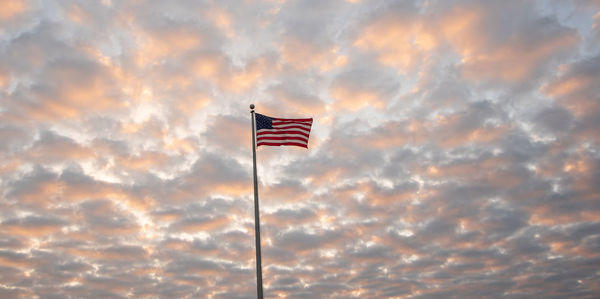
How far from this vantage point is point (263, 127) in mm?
32844

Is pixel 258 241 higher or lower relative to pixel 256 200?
lower

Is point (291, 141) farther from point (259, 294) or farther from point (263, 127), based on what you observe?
point (259, 294)

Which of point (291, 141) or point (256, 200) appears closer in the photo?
point (256, 200)

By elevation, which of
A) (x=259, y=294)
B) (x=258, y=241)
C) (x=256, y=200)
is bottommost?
(x=259, y=294)

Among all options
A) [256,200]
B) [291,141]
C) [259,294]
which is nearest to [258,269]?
[259,294]

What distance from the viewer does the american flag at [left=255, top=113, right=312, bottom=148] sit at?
32.8 meters

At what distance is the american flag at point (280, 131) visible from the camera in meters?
32.8

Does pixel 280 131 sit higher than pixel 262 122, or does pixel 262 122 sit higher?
pixel 262 122

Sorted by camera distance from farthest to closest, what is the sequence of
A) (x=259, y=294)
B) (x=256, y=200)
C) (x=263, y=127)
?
(x=263, y=127) < (x=256, y=200) < (x=259, y=294)

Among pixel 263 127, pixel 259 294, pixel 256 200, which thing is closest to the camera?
pixel 259 294

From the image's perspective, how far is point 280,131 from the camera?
33.2m

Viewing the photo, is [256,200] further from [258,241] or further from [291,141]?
[291,141]

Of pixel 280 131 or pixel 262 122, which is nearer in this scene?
pixel 262 122

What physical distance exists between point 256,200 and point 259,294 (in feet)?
17.6
